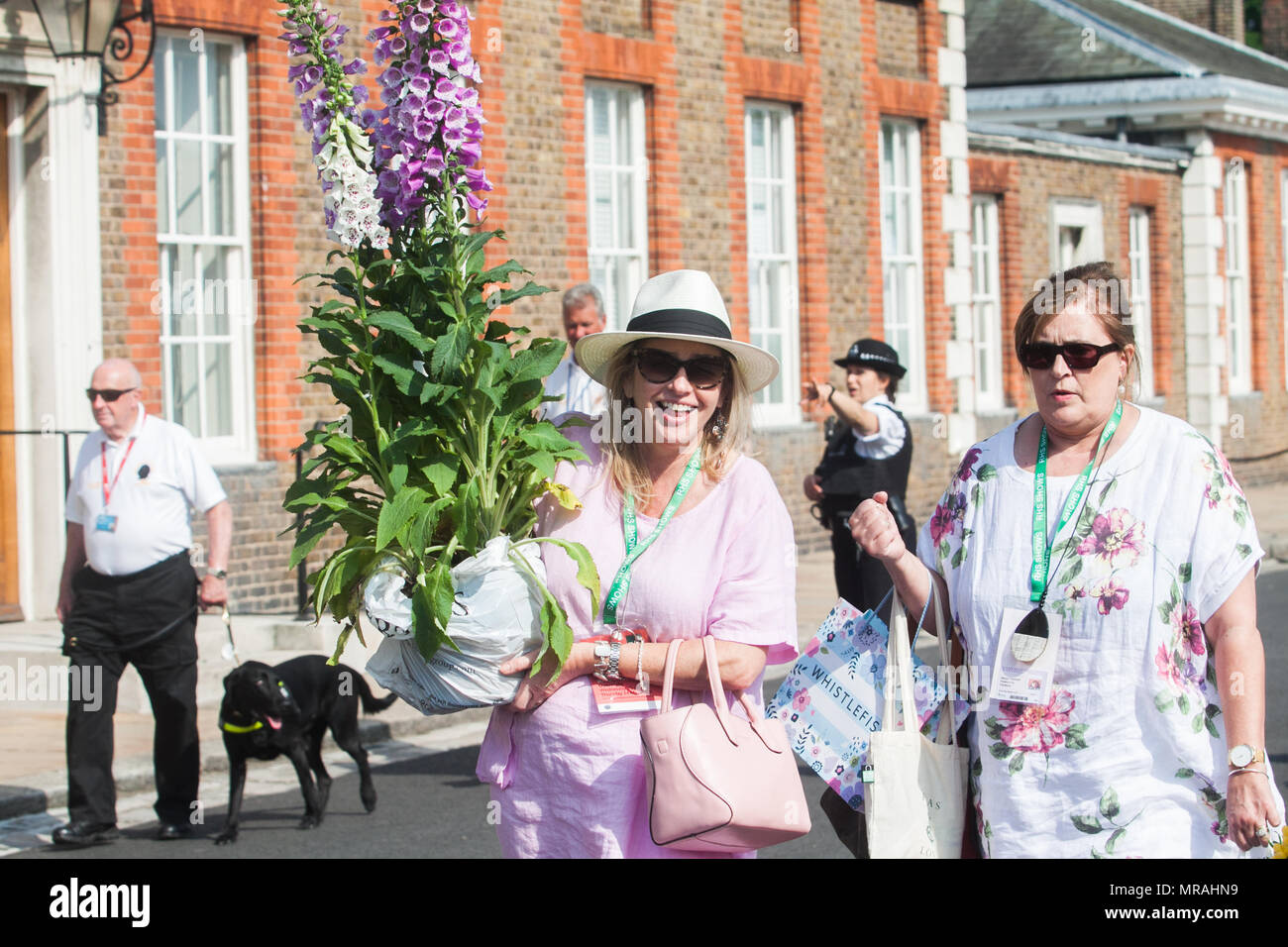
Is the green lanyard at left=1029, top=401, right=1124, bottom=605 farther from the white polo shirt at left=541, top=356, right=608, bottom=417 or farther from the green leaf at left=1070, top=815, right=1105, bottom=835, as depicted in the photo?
the white polo shirt at left=541, top=356, right=608, bottom=417

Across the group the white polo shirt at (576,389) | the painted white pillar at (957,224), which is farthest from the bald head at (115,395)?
the painted white pillar at (957,224)

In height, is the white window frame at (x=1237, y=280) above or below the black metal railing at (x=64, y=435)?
above

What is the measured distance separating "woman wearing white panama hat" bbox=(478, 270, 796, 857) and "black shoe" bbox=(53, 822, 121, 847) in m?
3.89

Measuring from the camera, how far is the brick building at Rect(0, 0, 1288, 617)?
1119cm

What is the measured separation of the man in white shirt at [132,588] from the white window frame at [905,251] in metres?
12.0

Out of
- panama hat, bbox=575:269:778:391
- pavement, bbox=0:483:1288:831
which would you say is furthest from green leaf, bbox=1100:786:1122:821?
pavement, bbox=0:483:1288:831

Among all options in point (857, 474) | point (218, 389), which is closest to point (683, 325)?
point (857, 474)

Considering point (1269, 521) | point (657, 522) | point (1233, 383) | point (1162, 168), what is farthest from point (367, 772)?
point (1233, 383)

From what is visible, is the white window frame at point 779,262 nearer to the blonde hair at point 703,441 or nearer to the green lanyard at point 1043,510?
the blonde hair at point 703,441

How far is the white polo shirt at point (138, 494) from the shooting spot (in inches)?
286

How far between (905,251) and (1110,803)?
51.5 feet

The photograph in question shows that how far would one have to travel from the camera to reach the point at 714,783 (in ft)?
11.0

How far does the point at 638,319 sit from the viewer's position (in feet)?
12.4
